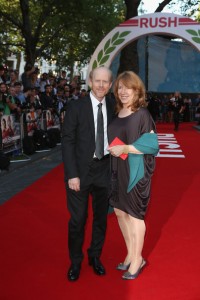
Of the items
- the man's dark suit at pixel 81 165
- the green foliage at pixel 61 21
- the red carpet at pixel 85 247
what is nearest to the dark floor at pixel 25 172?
the red carpet at pixel 85 247

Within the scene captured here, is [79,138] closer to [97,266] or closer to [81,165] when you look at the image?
[81,165]

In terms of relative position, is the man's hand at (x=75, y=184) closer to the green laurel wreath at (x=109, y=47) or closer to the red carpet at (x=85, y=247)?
the red carpet at (x=85, y=247)

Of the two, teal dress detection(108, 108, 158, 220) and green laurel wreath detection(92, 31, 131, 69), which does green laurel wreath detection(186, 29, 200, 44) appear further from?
teal dress detection(108, 108, 158, 220)

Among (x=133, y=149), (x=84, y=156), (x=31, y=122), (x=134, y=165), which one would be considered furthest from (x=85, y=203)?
(x=31, y=122)

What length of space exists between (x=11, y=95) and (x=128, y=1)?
9214 millimetres

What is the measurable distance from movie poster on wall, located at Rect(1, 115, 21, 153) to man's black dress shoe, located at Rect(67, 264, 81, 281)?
652 cm

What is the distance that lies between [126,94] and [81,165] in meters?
0.73

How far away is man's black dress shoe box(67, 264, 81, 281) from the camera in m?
3.84

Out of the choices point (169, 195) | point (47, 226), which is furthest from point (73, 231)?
point (169, 195)

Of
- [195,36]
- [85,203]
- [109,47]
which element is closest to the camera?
[85,203]

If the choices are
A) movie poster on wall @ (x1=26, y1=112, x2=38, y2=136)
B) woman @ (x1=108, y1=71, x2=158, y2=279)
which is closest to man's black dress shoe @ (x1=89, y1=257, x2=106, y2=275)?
woman @ (x1=108, y1=71, x2=158, y2=279)

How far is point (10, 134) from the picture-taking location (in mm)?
10375

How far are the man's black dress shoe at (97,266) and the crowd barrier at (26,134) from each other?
5.29 metres

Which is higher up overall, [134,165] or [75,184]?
[134,165]
